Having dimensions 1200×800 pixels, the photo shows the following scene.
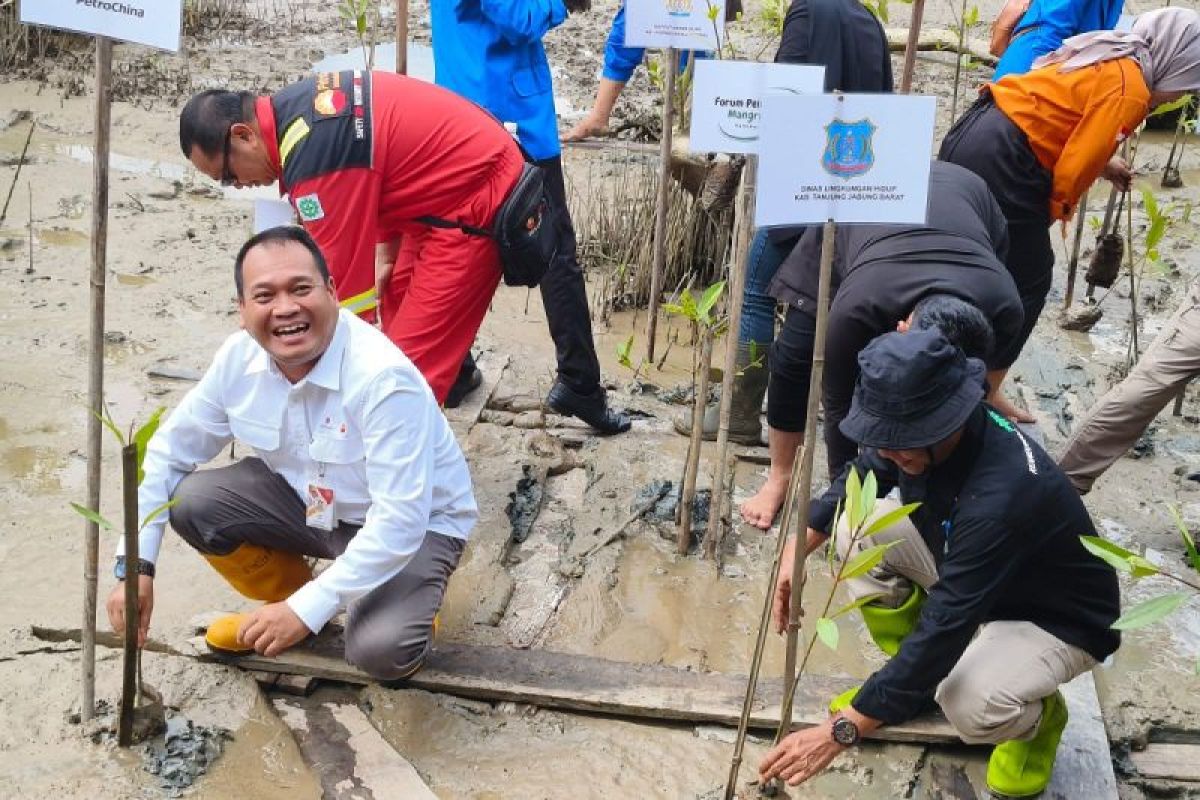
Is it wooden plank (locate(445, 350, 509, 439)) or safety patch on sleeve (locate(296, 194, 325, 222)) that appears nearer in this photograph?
safety patch on sleeve (locate(296, 194, 325, 222))

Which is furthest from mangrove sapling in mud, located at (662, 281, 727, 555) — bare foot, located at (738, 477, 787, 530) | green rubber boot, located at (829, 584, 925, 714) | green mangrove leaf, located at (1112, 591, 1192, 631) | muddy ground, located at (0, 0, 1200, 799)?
green mangrove leaf, located at (1112, 591, 1192, 631)

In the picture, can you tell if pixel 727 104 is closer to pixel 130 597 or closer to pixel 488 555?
pixel 488 555

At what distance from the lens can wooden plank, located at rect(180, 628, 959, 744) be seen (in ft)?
9.53

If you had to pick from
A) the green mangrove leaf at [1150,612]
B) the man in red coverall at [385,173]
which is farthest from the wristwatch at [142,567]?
the green mangrove leaf at [1150,612]

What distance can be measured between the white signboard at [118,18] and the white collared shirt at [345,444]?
2.46 ft

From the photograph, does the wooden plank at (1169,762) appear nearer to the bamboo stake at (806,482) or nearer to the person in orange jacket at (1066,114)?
the bamboo stake at (806,482)

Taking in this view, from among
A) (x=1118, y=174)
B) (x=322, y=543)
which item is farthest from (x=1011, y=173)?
(x=322, y=543)

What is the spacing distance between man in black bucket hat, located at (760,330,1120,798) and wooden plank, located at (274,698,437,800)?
837 millimetres

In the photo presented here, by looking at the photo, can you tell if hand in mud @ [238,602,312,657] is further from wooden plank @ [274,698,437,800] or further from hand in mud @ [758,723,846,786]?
hand in mud @ [758,723,846,786]

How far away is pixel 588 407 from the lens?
430 centimetres

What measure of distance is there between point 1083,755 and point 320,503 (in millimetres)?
1953

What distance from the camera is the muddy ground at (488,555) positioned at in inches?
109

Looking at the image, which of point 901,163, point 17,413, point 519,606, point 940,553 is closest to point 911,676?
point 940,553

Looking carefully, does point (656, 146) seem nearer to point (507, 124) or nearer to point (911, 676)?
point (507, 124)
